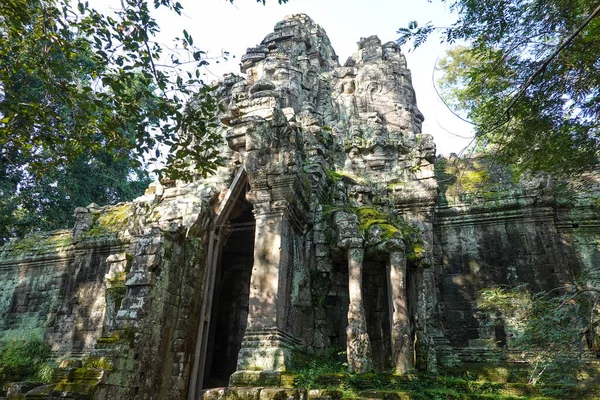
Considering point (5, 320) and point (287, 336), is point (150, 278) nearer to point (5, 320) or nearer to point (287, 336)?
point (287, 336)

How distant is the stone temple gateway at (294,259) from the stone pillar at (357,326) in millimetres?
23

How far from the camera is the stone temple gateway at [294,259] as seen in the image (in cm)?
710

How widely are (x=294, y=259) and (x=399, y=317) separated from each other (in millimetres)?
2099

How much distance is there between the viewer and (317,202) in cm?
894

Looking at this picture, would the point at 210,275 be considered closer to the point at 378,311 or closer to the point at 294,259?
the point at 294,259

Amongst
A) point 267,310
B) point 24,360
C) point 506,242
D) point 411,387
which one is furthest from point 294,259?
point 24,360

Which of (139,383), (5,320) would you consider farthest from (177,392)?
(5,320)

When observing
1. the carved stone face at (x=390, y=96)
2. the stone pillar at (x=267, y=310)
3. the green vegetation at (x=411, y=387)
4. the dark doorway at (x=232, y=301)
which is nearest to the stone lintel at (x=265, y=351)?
the stone pillar at (x=267, y=310)

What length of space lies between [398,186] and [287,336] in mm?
4847

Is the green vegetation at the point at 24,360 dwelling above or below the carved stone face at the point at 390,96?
below

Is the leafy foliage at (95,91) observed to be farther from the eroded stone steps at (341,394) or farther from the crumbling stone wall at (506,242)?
the crumbling stone wall at (506,242)

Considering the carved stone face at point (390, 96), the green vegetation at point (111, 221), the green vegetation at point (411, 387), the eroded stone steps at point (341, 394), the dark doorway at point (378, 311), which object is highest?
the carved stone face at point (390, 96)

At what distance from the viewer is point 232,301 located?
1220 cm

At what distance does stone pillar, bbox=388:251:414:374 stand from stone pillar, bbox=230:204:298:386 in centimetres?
167
